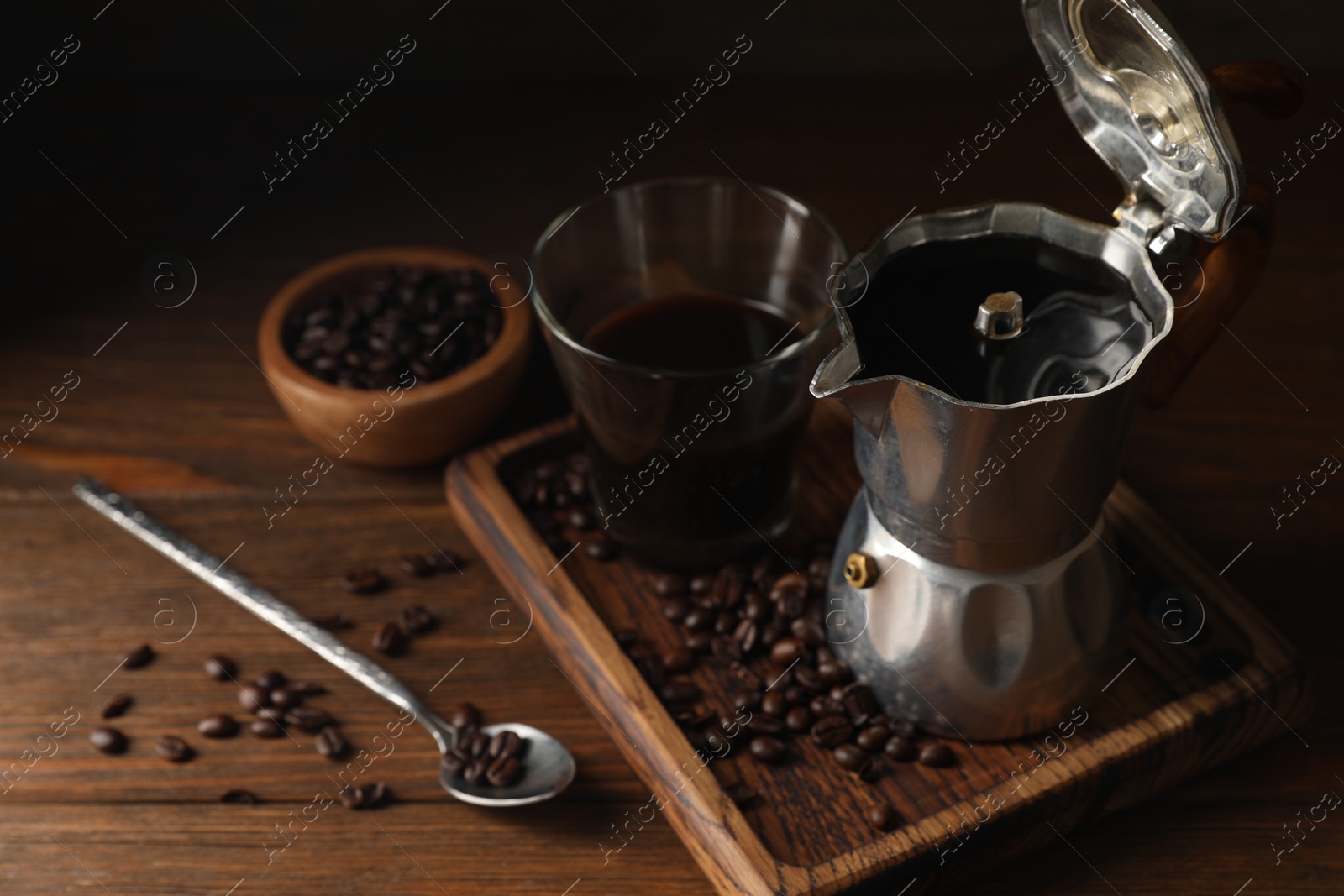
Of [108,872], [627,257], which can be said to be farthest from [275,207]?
[108,872]

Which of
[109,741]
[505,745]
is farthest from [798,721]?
[109,741]

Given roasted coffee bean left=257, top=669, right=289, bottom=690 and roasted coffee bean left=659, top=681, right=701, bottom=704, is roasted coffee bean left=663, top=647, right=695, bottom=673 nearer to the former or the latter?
roasted coffee bean left=659, top=681, right=701, bottom=704

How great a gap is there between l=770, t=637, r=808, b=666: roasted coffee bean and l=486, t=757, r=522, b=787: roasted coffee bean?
0.24 meters

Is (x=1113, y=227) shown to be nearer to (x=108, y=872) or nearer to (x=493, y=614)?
(x=493, y=614)

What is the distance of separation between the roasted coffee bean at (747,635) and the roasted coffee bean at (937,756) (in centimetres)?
18

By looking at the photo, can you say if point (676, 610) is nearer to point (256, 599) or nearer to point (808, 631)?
point (808, 631)

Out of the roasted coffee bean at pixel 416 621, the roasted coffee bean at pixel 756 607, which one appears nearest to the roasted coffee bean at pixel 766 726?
the roasted coffee bean at pixel 756 607

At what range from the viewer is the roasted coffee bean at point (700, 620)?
3.82 ft

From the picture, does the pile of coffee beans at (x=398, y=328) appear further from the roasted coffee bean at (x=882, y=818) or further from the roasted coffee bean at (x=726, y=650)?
the roasted coffee bean at (x=882, y=818)

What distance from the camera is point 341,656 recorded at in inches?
46.4

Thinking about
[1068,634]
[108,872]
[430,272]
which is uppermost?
[430,272]

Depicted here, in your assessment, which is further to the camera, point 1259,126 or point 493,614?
point 1259,126

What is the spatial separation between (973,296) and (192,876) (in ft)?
2.47

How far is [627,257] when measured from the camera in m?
1.25
